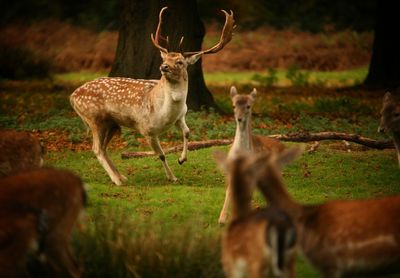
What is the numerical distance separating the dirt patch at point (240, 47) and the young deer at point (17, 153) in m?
17.5

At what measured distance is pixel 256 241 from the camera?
5.52 meters

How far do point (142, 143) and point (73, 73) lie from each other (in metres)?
12.5

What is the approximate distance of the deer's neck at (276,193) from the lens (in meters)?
6.00

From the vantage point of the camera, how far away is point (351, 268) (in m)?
5.88

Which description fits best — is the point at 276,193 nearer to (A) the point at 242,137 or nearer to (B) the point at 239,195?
(B) the point at 239,195

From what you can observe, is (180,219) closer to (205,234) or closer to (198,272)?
(205,234)

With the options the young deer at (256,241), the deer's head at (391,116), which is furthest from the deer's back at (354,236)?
the deer's head at (391,116)

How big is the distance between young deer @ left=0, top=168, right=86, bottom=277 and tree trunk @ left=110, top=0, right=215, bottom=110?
32.2 ft

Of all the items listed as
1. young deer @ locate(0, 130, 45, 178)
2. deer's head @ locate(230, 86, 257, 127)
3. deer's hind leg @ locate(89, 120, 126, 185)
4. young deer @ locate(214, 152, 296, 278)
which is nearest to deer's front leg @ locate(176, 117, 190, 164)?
deer's hind leg @ locate(89, 120, 126, 185)

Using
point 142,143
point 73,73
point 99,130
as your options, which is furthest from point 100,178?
point 73,73

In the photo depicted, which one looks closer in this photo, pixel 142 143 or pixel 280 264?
pixel 280 264

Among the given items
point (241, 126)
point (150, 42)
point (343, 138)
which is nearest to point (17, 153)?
point (241, 126)

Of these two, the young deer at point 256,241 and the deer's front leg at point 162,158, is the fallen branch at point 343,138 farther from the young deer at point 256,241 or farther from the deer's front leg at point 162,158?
the young deer at point 256,241

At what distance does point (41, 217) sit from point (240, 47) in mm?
22943
